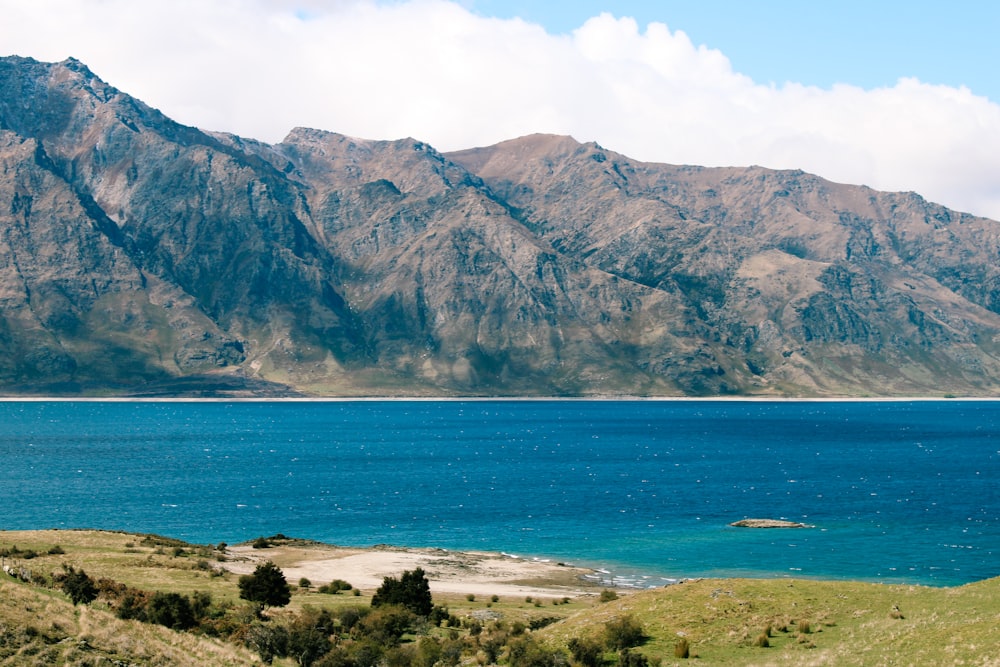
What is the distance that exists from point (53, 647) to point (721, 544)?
96131mm

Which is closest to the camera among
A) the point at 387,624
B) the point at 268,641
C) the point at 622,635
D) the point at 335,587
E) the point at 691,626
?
the point at 268,641

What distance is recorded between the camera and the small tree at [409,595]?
6058cm

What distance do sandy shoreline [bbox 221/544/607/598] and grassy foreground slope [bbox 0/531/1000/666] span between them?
45.7ft

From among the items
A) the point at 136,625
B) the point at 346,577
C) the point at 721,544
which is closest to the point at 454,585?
the point at 346,577

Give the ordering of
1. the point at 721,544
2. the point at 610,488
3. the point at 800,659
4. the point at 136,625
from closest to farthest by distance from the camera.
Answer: the point at 136,625, the point at 800,659, the point at 721,544, the point at 610,488

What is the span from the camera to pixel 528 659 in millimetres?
41031

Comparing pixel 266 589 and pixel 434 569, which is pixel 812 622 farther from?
pixel 434 569

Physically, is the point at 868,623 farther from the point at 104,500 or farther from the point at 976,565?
the point at 104,500

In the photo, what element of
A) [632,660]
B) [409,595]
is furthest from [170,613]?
[632,660]

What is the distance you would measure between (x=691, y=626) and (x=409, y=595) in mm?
20356

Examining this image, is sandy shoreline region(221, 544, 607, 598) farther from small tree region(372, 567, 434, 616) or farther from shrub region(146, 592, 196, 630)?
shrub region(146, 592, 196, 630)

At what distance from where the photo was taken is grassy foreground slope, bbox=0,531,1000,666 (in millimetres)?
31625

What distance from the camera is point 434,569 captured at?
9412 cm

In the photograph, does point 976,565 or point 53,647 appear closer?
point 53,647
